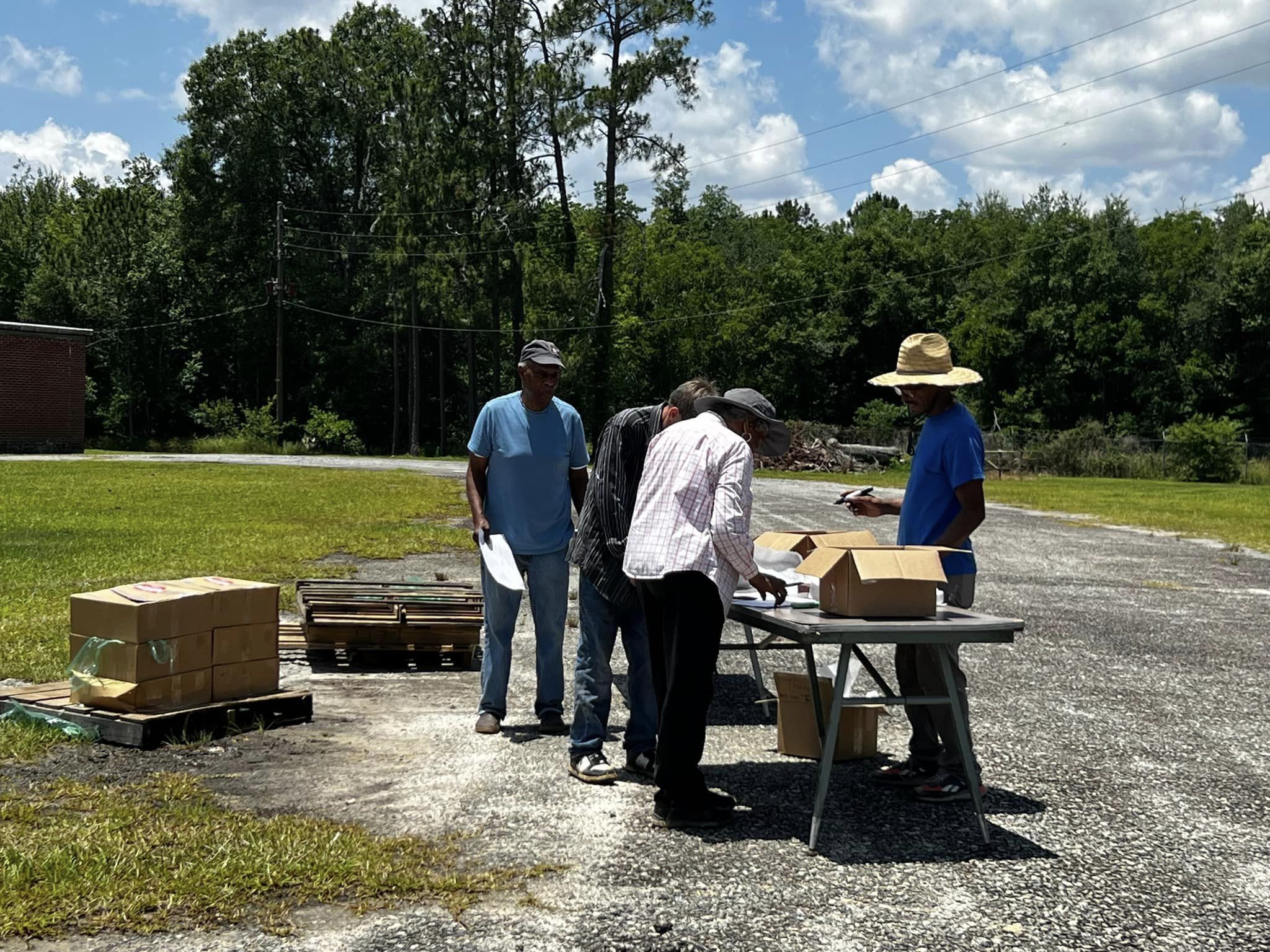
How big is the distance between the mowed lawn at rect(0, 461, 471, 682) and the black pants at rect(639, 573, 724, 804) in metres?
4.53

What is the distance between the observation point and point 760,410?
5.29 metres

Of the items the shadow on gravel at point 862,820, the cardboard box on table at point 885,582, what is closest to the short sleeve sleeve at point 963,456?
the cardboard box on table at point 885,582

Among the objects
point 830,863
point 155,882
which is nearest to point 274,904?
point 155,882

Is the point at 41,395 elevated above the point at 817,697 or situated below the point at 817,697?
above

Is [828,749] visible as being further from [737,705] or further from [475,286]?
[475,286]

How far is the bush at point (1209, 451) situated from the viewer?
42.1 meters

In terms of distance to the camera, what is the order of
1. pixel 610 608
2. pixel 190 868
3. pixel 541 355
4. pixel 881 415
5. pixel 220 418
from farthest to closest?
pixel 881 415 → pixel 220 418 → pixel 541 355 → pixel 610 608 → pixel 190 868

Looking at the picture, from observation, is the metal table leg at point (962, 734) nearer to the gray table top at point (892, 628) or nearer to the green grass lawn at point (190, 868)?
the gray table top at point (892, 628)

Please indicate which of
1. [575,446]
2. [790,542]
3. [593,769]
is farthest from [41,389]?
[593,769]

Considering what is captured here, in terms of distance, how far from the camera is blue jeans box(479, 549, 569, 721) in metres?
6.50

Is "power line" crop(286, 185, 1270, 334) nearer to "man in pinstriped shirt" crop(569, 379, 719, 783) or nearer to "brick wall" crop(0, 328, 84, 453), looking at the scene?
"brick wall" crop(0, 328, 84, 453)

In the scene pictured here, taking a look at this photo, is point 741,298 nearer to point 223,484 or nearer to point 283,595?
point 223,484

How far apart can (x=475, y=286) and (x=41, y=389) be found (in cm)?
1825

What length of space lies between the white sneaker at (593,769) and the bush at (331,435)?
47486 millimetres
